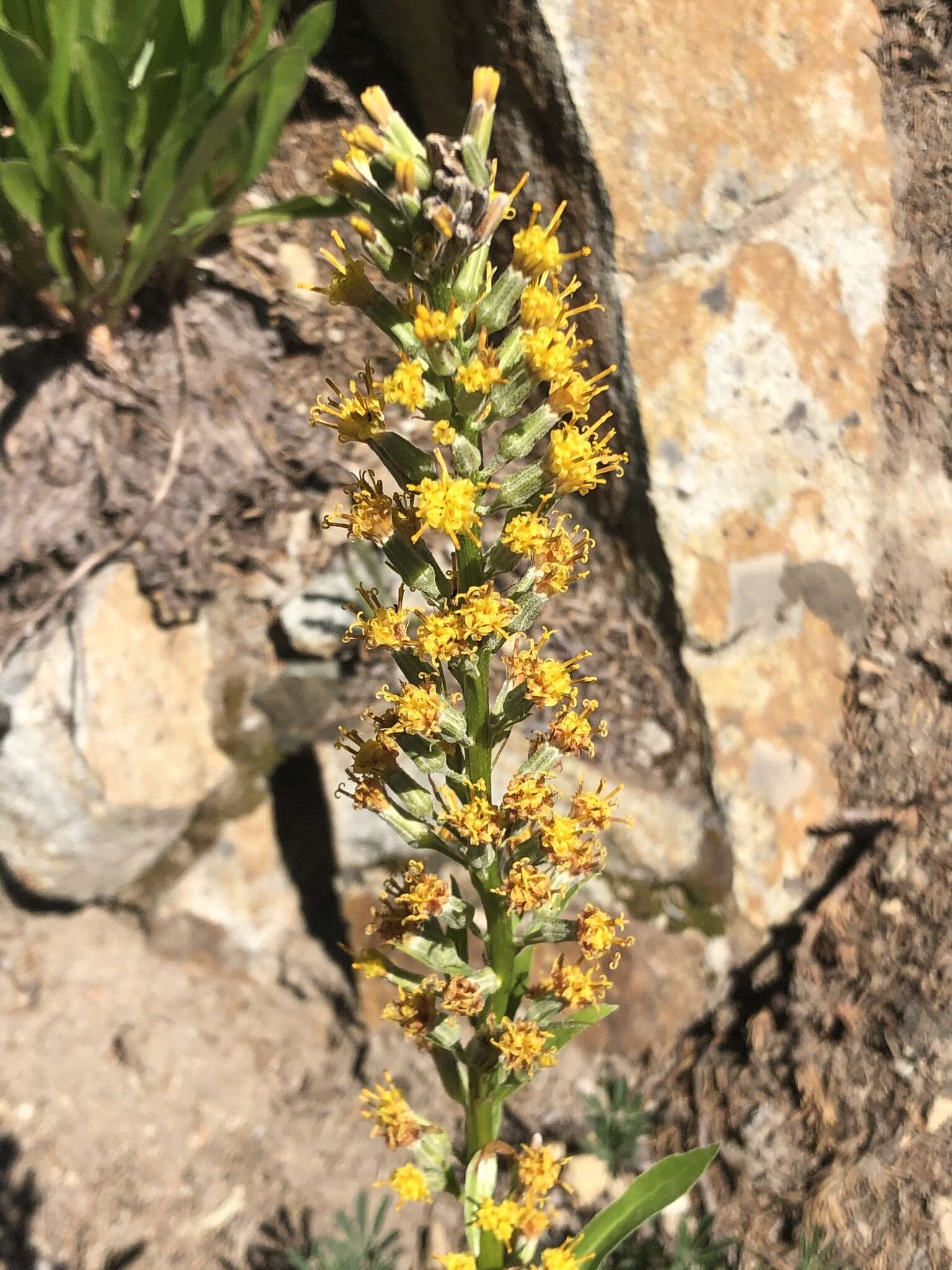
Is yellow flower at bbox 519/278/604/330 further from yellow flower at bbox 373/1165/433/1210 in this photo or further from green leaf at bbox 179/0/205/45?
green leaf at bbox 179/0/205/45

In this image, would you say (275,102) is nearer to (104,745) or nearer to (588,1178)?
(104,745)

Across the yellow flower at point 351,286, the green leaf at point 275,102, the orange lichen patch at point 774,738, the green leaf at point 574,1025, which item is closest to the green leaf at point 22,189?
the green leaf at point 275,102

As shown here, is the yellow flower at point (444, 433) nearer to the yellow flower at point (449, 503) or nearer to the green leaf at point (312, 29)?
the yellow flower at point (449, 503)

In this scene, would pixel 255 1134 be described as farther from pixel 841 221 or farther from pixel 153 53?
pixel 841 221

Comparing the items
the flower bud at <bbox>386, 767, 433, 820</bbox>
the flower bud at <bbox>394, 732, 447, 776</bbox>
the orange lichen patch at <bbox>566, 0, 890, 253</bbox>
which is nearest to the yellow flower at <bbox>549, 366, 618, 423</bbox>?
the flower bud at <bbox>394, 732, 447, 776</bbox>

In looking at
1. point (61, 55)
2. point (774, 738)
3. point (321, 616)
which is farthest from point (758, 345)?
point (61, 55)
